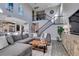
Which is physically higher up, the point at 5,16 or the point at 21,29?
the point at 5,16

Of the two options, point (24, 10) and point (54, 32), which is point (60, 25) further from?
point (24, 10)

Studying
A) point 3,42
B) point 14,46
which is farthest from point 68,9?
point 3,42

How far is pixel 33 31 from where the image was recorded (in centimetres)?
310

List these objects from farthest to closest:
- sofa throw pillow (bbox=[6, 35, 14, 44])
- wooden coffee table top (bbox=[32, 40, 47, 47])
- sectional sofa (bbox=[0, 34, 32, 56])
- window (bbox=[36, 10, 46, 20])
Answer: wooden coffee table top (bbox=[32, 40, 47, 47]), sofa throw pillow (bbox=[6, 35, 14, 44]), window (bbox=[36, 10, 46, 20]), sectional sofa (bbox=[0, 34, 32, 56])

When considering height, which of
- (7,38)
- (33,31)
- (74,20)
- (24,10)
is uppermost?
(24,10)

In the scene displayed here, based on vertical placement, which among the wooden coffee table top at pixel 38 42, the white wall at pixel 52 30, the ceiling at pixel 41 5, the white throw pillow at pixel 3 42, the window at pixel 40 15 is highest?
the ceiling at pixel 41 5

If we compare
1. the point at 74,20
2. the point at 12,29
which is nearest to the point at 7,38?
the point at 12,29

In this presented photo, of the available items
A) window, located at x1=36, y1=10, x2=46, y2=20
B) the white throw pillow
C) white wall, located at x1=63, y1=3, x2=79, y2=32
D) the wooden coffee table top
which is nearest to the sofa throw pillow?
the white throw pillow

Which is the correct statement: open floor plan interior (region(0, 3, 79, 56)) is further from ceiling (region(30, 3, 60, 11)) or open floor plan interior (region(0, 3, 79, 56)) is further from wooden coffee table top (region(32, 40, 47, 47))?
wooden coffee table top (region(32, 40, 47, 47))

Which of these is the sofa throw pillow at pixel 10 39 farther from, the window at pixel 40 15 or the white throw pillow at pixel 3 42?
the window at pixel 40 15

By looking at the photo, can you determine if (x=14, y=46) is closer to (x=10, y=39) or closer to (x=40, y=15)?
(x=10, y=39)

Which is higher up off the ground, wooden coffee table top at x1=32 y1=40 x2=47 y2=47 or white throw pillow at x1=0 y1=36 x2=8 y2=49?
white throw pillow at x1=0 y1=36 x2=8 y2=49

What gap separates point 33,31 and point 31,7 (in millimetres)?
667

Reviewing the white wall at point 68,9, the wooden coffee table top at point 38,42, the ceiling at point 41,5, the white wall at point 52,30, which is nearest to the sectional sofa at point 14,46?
the wooden coffee table top at point 38,42
